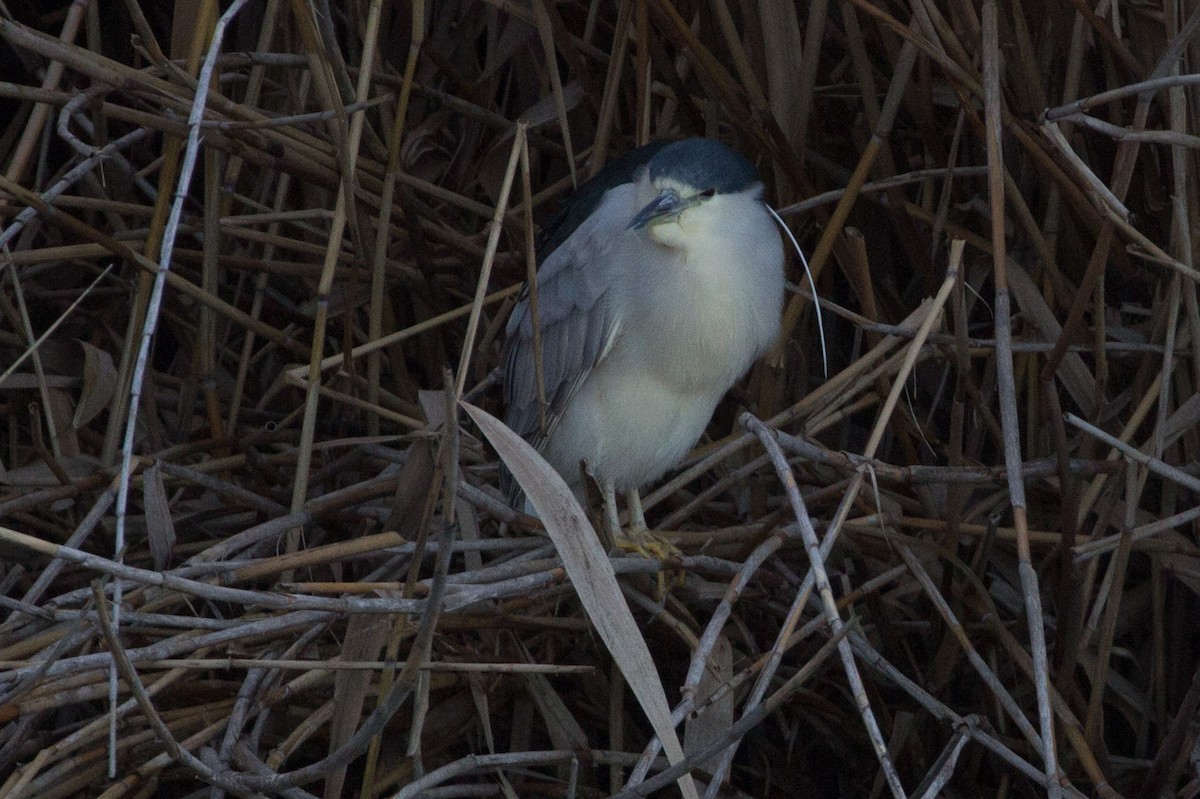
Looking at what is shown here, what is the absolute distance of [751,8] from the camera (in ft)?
7.50

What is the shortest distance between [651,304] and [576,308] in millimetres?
159

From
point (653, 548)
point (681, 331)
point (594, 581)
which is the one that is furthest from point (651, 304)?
point (594, 581)

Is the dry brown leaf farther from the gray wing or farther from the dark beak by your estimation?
the gray wing

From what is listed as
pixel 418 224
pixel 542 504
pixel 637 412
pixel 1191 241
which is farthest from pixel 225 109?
pixel 1191 241

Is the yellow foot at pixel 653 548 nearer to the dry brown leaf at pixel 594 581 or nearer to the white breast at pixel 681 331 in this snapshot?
the white breast at pixel 681 331

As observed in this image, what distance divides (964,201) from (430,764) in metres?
1.17

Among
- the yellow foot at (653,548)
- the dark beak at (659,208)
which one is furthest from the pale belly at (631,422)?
the dark beak at (659,208)

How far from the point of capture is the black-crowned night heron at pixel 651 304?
84.6 inches

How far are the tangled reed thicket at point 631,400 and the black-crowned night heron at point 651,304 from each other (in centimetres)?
9

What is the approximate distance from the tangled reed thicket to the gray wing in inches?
5.2

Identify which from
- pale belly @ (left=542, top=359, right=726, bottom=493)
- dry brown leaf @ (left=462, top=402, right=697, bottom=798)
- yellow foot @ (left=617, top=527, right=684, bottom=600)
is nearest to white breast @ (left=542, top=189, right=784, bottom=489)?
pale belly @ (left=542, top=359, right=726, bottom=493)

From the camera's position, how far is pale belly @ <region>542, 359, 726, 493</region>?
2332 millimetres

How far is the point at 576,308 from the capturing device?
7.72 ft

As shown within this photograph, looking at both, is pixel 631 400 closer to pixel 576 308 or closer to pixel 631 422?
pixel 631 422
